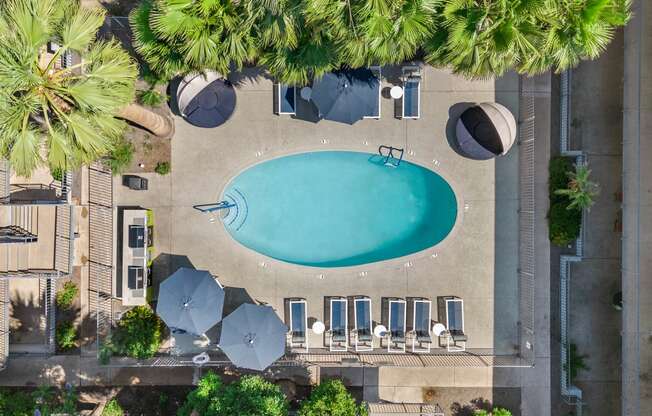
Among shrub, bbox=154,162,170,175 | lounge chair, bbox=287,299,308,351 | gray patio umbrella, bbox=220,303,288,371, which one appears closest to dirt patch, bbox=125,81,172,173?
shrub, bbox=154,162,170,175

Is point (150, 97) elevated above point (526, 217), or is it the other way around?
point (150, 97)

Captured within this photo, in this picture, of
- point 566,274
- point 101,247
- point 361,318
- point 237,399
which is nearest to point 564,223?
point 566,274

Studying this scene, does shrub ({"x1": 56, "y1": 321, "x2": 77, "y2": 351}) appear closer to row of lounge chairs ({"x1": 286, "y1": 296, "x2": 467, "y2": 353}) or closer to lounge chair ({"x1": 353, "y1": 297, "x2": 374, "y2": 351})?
row of lounge chairs ({"x1": 286, "y1": 296, "x2": 467, "y2": 353})

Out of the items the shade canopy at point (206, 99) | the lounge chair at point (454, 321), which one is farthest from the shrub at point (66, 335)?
the lounge chair at point (454, 321)

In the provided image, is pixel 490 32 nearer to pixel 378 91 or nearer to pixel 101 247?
pixel 378 91

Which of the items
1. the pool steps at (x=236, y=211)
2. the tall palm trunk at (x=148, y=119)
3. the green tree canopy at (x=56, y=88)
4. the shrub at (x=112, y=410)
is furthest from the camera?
the pool steps at (x=236, y=211)

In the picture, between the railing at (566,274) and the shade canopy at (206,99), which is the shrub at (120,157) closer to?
the shade canopy at (206,99)

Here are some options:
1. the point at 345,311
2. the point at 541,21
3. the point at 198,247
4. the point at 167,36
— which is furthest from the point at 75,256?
the point at 541,21
